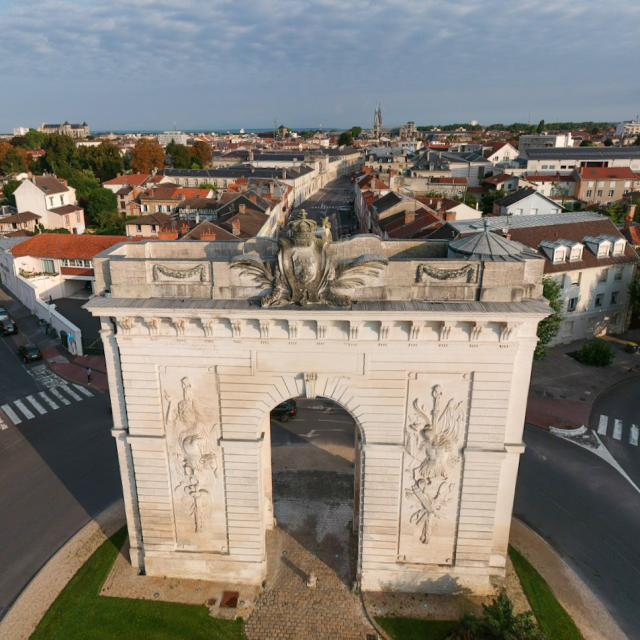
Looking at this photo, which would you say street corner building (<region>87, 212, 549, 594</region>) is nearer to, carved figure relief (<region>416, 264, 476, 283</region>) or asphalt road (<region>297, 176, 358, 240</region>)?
carved figure relief (<region>416, 264, 476, 283</region>)

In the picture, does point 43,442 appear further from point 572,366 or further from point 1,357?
point 572,366

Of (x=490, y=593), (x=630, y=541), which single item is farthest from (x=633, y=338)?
(x=490, y=593)

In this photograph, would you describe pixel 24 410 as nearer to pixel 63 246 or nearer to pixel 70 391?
pixel 70 391

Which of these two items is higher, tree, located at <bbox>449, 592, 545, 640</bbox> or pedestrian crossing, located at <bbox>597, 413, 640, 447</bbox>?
tree, located at <bbox>449, 592, 545, 640</bbox>

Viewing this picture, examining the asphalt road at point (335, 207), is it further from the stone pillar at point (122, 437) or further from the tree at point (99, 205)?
the stone pillar at point (122, 437)

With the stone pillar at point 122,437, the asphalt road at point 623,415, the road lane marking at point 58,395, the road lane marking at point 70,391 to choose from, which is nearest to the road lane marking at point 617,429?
the asphalt road at point 623,415

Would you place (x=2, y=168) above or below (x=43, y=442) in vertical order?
above

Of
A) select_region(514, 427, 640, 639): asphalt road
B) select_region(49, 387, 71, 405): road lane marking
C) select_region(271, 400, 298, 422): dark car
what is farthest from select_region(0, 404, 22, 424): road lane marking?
select_region(514, 427, 640, 639): asphalt road
